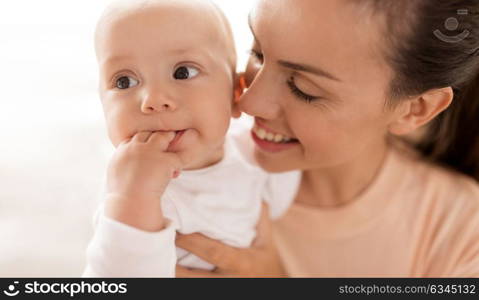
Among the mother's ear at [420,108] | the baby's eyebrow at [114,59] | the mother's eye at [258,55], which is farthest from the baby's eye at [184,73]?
the mother's ear at [420,108]

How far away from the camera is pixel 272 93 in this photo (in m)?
1.35

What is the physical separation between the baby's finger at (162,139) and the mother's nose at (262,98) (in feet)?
0.71

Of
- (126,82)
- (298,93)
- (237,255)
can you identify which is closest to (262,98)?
(298,93)

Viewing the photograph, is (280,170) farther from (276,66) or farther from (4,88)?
(4,88)

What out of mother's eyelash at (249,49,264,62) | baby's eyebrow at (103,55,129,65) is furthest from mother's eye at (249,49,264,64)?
baby's eyebrow at (103,55,129,65)

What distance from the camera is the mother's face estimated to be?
48.6 inches

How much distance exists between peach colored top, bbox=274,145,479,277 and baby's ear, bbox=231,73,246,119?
47 centimetres

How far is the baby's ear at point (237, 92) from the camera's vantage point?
55.1 inches

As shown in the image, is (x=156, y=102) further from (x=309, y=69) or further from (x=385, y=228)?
(x=385, y=228)

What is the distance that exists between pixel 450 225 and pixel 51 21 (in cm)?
120

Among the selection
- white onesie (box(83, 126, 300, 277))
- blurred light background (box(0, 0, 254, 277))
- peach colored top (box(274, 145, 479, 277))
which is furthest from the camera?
peach colored top (box(274, 145, 479, 277))

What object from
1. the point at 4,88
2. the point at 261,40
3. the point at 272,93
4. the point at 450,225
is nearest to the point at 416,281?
the point at 450,225

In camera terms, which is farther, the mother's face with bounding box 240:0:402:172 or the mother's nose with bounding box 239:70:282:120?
the mother's nose with bounding box 239:70:282:120

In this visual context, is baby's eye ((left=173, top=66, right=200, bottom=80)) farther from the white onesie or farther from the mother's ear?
the mother's ear
